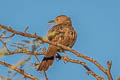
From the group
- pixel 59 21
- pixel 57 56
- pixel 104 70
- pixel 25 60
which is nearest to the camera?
pixel 25 60

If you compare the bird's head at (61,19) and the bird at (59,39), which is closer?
the bird at (59,39)

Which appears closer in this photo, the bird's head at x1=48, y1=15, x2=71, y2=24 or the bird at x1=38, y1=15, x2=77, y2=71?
the bird at x1=38, y1=15, x2=77, y2=71

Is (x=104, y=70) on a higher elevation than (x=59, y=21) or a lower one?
lower

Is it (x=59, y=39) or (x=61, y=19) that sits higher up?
(x=61, y=19)

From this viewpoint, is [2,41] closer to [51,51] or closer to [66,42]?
[51,51]

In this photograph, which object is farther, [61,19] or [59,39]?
[61,19]

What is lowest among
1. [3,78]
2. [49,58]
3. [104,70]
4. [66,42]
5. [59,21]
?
[3,78]

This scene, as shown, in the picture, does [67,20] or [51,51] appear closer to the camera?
[51,51]

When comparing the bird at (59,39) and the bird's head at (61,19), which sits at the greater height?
the bird's head at (61,19)

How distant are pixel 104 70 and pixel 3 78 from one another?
4.08 feet

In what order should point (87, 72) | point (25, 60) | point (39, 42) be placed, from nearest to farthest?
point (25, 60), point (39, 42), point (87, 72)

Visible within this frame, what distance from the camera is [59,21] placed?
950 centimetres

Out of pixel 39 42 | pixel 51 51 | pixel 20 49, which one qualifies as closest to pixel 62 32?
pixel 51 51

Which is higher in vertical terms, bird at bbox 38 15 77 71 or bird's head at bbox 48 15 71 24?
bird's head at bbox 48 15 71 24
